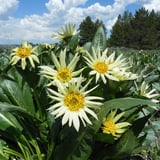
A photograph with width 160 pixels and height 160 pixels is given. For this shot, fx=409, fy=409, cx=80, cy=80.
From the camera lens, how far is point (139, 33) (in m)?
67.0

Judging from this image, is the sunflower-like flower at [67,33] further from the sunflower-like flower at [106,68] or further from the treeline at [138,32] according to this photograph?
the treeline at [138,32]

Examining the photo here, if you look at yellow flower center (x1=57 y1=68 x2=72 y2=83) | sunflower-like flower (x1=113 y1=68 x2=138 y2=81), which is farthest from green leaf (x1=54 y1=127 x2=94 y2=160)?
sunflower-like flower (x1=113 y1=68 x2=138 y2=81)

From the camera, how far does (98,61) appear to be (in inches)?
78.4

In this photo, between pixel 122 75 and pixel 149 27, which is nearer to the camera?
pixel 122 75

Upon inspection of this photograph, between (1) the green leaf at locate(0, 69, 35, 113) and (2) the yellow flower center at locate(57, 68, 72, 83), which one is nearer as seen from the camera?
(2) the yellow flower center at locate(57, 68, 72, 83)

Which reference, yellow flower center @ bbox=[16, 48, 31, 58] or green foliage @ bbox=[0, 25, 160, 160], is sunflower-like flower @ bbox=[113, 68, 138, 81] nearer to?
green foliage @ bbox=[0, 25, 160, 160]

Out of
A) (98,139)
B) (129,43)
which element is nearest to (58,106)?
(98,139)

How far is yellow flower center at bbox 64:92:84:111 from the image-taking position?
5.48 ft

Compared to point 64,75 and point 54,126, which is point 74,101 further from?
point 54,126

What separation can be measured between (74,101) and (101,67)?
0.99ft

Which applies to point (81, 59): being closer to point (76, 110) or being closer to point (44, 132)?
point (44, 132)

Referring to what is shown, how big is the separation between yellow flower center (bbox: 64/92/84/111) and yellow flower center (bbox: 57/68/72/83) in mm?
203

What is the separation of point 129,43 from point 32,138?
6677cm

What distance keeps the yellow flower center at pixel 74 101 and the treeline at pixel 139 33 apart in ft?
211
